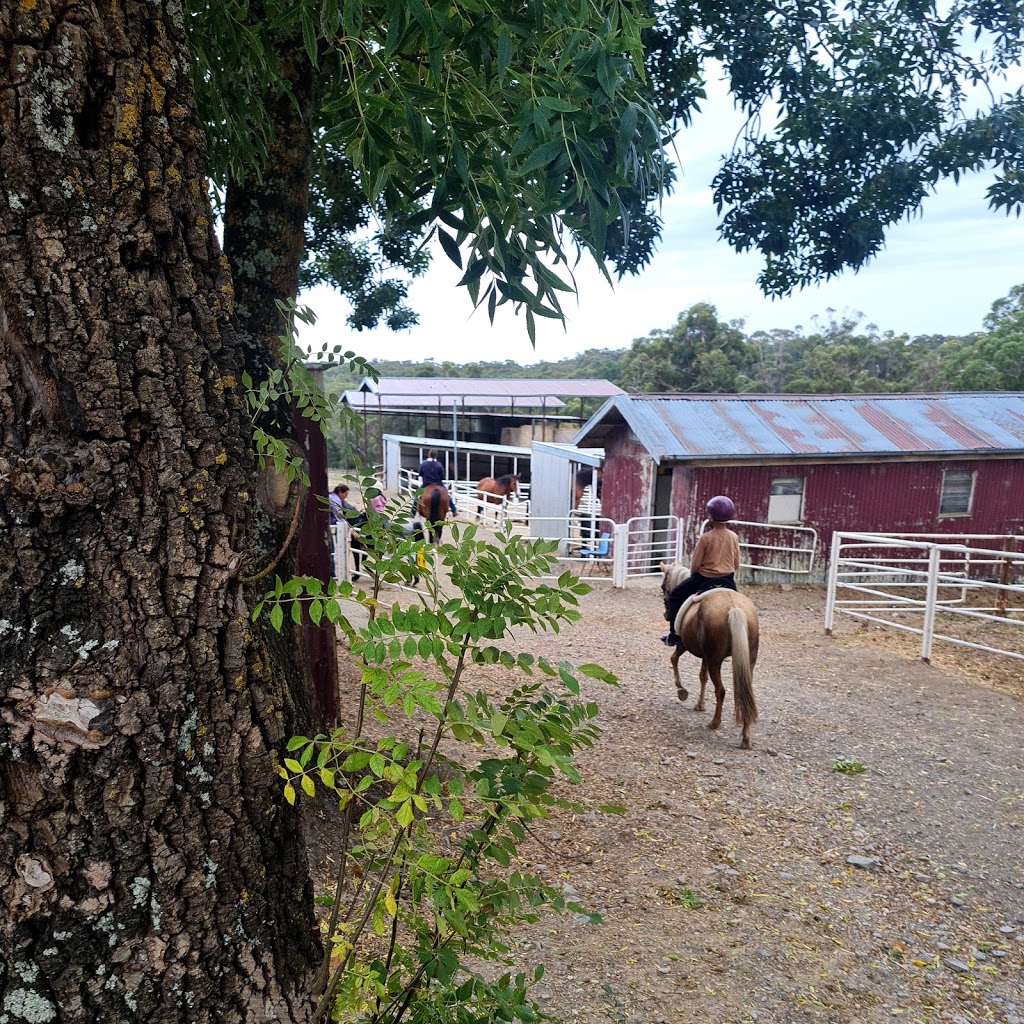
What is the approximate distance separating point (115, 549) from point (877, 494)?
1644 centimetres

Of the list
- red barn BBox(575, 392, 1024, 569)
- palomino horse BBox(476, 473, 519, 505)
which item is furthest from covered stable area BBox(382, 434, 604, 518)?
red barn BBox(575, 392, 1024, 569)

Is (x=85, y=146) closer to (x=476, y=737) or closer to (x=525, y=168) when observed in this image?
(x=525, y=168)

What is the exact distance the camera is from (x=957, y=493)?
53.4 feet

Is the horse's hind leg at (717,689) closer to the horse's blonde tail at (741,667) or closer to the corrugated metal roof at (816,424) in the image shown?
the horse's blonde tail at (741,667)

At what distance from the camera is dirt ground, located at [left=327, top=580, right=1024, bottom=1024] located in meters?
3.43

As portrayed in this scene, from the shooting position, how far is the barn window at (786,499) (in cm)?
1550

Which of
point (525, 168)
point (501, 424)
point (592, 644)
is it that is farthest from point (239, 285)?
point (501, 424)

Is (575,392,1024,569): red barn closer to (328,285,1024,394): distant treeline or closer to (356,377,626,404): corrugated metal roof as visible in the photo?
(356,377,626,404): corrugated metal roof

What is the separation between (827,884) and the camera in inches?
174

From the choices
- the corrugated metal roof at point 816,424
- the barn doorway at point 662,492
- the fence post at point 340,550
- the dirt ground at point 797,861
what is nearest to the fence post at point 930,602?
the dirt ground at point 797,861

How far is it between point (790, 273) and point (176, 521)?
6819 mm

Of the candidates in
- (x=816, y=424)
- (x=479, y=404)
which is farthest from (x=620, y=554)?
(x=479, y=404)

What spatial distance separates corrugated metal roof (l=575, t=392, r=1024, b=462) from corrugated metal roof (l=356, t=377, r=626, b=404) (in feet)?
30.3

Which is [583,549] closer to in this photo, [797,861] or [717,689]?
[717,689]
